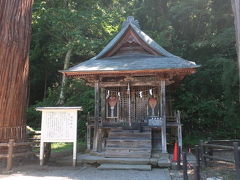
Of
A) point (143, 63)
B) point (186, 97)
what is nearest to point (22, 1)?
point (143, 63)

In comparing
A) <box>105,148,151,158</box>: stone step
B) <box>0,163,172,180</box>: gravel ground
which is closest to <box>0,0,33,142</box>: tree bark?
<box>0,163,172,180</box>: gravel ground

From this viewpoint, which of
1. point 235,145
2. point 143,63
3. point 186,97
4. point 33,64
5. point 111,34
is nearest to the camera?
point 235,145

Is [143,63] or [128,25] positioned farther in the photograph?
[128,25]

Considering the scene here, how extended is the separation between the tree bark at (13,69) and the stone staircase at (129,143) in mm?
3737

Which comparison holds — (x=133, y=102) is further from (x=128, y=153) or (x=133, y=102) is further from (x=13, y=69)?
(x=13, y=69)

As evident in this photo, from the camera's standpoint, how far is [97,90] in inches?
466

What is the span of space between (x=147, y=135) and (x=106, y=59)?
4.40 m

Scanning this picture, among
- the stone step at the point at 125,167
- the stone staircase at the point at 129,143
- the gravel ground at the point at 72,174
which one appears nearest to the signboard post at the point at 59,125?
the gravel ground at the point at 72,174

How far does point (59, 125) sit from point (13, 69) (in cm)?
301

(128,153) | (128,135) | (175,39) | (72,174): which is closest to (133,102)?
(128,135)

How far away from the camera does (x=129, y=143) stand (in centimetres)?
1087

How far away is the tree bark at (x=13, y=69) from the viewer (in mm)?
9594

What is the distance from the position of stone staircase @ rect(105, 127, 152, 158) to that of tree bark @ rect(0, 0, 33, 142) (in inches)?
147

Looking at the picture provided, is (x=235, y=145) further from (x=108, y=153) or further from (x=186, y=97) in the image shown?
(x=186, y=97)
